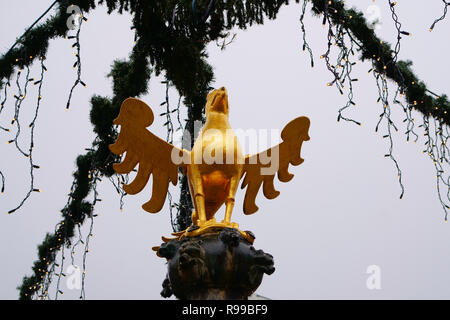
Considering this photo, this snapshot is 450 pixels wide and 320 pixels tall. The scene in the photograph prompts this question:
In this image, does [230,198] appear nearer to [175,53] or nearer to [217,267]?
[217,267]

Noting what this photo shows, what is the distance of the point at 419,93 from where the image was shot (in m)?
3.36

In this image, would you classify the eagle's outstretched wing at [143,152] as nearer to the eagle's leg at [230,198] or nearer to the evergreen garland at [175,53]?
the eagle's leg at [230,198]

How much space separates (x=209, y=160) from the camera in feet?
7.43

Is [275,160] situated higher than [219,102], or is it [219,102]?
[219,102]

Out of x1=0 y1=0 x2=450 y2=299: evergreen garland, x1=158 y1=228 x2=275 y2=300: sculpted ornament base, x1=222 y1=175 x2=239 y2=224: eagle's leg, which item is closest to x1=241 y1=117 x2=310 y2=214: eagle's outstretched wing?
x1=222 y1=175 x2=239 y2=224: eagle's leg

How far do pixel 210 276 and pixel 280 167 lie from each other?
0.83 m

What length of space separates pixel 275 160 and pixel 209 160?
1.34 feet

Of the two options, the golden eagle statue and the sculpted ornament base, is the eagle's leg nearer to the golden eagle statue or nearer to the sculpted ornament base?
the golden eagle statue

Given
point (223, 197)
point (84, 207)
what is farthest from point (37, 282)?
point (223, 197)

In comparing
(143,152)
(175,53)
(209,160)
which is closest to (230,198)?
(209,160)

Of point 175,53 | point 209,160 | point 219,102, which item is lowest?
point 209,160

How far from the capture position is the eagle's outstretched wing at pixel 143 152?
2303 mm

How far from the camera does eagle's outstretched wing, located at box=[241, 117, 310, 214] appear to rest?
2451 mm

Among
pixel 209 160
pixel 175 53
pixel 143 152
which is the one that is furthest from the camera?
pixel 175 53
